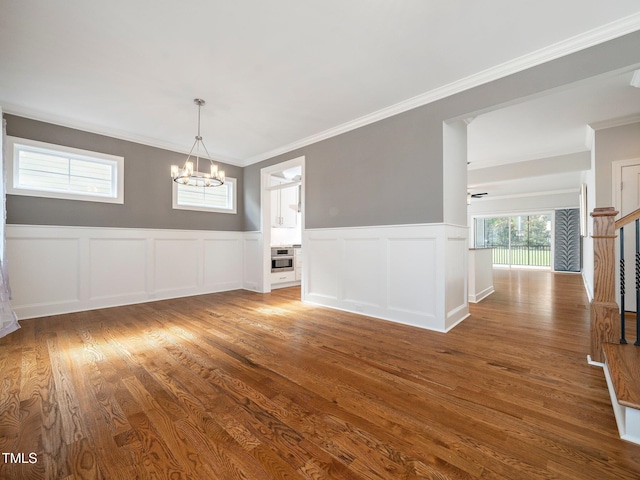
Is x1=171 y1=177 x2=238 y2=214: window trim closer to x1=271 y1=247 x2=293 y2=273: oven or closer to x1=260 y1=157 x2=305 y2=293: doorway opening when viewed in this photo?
x1=260 y1=157 x2=305 y2=293: doorway opening

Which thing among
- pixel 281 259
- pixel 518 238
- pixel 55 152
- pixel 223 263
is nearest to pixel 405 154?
pixel 281 259

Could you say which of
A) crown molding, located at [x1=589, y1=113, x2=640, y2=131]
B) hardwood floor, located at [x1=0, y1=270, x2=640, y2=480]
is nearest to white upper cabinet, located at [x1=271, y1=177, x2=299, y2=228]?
hardwood floor, located at [x1=0, y1=270, x2=640, y2=480]

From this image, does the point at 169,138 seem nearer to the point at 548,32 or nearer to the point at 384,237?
the point at 384,237

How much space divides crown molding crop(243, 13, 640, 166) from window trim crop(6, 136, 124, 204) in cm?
345

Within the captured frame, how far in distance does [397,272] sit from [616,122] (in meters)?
3.84

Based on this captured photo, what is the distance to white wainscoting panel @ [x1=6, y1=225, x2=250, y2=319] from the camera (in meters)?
3.68

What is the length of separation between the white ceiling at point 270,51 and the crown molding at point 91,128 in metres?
0.03

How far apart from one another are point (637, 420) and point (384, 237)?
100 inches

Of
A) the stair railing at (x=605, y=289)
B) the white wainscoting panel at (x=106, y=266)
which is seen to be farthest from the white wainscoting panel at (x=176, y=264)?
the stair railing at (x=605, y=289)

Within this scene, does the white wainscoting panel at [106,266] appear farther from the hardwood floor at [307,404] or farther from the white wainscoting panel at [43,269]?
the hardwood floor at [307,404]

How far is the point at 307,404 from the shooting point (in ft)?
5.71

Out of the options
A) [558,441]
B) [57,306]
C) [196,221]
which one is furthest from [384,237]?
[57,306]

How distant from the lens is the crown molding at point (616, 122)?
3.81 m

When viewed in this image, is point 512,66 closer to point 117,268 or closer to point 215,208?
point 215,208
